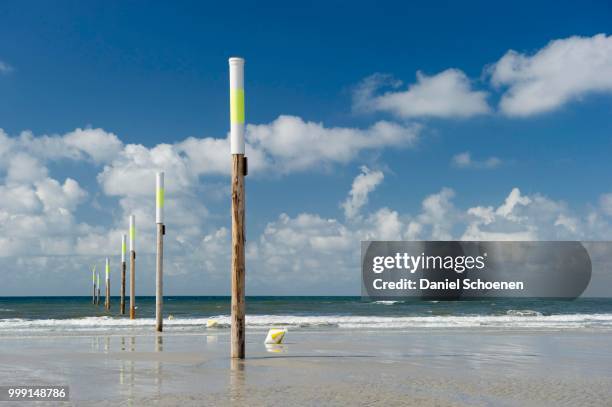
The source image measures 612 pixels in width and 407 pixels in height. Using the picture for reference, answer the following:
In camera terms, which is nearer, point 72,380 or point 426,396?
point 426,396

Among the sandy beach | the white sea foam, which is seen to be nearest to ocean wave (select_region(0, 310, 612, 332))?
the white sea foam

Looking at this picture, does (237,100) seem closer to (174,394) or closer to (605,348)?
(174,394)

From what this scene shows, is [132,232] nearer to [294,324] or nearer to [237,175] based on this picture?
[294,324]

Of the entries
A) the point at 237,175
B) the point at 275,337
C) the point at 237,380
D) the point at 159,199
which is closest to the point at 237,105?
the point at 237,175

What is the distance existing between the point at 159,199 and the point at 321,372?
1159 cm

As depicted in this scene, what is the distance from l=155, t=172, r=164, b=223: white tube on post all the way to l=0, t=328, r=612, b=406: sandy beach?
4.27 metres

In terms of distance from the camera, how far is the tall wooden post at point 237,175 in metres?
12.7

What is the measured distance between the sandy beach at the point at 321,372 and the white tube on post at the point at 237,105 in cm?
417

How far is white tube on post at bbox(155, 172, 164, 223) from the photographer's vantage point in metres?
21.6

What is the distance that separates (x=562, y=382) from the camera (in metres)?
10.5

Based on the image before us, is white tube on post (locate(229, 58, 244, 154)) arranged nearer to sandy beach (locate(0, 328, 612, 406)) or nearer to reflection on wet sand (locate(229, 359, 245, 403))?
reflection on wet sand (locate(229, 359, 245, 403))

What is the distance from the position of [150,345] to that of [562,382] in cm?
1095

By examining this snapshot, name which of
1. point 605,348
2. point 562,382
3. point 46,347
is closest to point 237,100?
point 562,382

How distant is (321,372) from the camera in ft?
38.1
